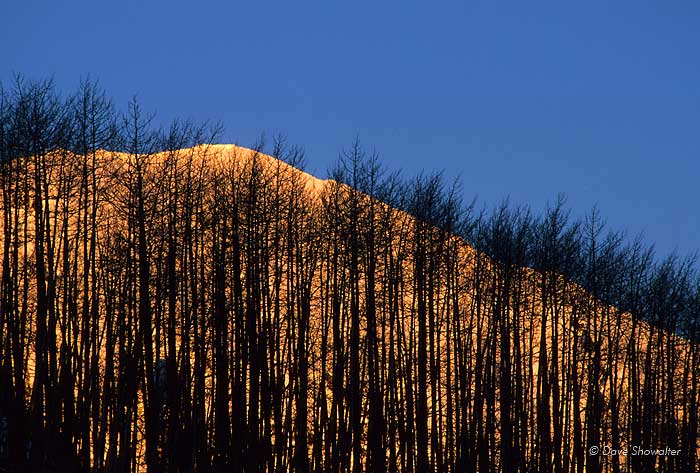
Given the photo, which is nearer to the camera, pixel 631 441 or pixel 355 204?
pixel 355 204

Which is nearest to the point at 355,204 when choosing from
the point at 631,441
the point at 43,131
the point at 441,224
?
the point at 441,224

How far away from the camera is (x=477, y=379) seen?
4216cm

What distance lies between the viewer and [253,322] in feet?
114

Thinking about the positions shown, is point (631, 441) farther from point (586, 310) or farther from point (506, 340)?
point (506, 340)

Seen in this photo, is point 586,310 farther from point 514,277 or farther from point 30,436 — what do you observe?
point 30,436

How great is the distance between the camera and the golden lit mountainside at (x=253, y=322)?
30828mm

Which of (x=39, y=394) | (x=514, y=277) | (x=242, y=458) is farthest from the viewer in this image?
(x=514, y=277)

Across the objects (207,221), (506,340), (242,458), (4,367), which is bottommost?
(242,458)

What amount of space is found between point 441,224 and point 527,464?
13.7 m

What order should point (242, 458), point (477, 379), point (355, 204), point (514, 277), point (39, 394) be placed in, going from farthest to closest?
point (514, 277)
point (477, 379)
point (355, 204)
point (242, 458)
point (39, 394)

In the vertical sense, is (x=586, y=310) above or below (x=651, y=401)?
above

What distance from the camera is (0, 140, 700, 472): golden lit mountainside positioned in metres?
30.8

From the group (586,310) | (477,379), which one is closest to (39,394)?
(477,379)

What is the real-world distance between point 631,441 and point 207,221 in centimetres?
2601
